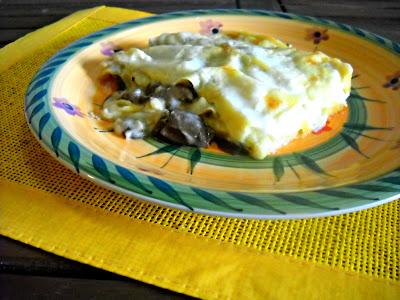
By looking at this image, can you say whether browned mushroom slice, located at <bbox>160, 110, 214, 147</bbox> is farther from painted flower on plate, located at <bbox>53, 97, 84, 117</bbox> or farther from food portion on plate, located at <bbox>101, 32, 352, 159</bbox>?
painted flower on plate, located at <bbox>53, 97, 84, 117</bbox>

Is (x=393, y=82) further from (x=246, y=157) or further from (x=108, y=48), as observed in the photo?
(x=108, y=48)

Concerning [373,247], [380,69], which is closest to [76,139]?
[373,247]

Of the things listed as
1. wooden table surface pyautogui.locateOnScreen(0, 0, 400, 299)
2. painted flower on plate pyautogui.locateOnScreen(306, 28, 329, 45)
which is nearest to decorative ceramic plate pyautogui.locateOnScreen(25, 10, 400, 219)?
painted flower on plate pyautogui.locateOnScreen(306, 28, 329, 45)

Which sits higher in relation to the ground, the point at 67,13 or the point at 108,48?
the point at 108,48

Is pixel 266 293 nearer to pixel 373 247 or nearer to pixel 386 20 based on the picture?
pixel 373 247

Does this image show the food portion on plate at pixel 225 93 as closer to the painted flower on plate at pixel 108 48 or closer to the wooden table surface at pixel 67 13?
the painted flower on plate at pixel 108 48

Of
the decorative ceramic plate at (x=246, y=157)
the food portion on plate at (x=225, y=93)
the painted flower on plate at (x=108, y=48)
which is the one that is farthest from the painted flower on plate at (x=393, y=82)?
the painted flower on plate at (x=108, y=48)

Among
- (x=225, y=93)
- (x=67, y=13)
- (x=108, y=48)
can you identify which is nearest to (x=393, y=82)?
(x=225, y=93)
